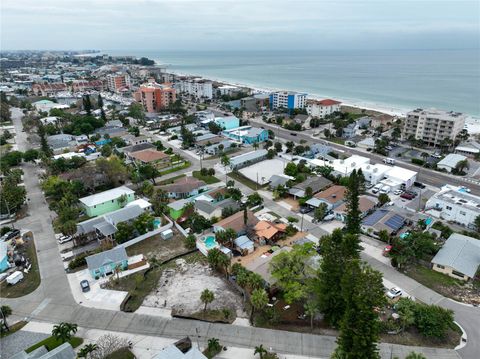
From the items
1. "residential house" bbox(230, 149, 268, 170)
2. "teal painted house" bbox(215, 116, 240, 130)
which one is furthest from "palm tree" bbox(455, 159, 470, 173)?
"teal painted house" bbox(215, 116, 240, 130)

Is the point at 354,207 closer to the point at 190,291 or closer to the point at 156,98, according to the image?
the point at 190,291

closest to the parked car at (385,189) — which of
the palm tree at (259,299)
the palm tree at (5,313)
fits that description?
the palm tree at (259,299)

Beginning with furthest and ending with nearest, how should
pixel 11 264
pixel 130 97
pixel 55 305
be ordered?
pixel 130 97, pixel 11 264, pixel 55 305

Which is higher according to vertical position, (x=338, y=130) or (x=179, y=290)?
(x=338, y=130)

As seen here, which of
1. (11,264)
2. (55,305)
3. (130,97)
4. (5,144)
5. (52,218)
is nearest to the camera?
(55,305)

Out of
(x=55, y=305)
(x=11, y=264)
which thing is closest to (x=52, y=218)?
(x=11, y=264)

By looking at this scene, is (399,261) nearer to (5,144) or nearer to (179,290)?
(179,290)

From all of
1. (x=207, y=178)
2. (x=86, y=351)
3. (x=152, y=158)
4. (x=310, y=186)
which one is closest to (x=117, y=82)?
(x=152, y=158)
